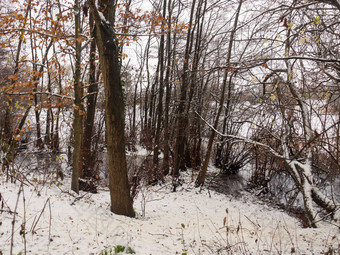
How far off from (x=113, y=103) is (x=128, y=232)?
7.43 feet

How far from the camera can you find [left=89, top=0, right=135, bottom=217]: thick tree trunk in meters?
4.38

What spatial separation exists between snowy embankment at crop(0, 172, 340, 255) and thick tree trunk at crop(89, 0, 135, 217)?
0.47 metres

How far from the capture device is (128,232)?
13.0 ft

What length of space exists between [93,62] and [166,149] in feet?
14.2

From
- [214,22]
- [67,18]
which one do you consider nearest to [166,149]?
[67,18]

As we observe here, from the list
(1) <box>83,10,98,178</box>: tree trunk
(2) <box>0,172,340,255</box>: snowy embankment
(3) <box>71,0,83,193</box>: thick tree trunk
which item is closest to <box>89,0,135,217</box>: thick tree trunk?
(2) <box>0,172,340,255</box>: snowy embankment

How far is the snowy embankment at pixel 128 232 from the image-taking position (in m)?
3.15

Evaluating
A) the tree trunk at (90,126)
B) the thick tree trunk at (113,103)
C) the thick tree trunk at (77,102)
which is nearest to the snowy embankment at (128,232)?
the thick tree trunk at (113,103)

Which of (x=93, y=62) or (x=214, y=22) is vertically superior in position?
(x=214, y=22)

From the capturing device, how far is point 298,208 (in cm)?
811

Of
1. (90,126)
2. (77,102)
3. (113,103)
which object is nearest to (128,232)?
(113,103)

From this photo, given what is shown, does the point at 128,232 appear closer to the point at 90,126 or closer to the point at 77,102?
the point at 77,102

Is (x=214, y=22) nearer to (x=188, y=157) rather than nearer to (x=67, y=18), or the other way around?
(x=188, y=157)

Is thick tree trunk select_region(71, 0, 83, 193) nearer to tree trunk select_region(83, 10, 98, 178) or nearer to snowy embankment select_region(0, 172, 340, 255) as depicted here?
snowy embankment select_region(0, 172, 340, 255)
